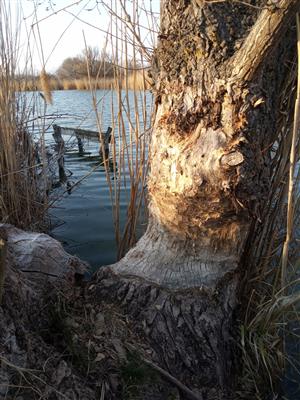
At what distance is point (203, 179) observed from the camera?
142 cm

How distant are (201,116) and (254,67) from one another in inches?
9.6

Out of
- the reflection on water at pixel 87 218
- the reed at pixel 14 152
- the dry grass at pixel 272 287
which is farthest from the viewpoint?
the reflection on water at pixel 87 218

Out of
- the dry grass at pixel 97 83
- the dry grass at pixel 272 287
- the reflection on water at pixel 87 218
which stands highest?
the dry grass at pixel 97 83

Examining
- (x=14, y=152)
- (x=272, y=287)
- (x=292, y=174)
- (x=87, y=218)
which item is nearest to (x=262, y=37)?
(x=292, y=174)

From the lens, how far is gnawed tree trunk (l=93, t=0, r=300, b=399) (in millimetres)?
1351

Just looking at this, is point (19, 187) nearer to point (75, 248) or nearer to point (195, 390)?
point (75, 248)

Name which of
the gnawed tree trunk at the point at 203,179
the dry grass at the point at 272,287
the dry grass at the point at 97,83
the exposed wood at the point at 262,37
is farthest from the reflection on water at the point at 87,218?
the exposed wood at the point at 262,37

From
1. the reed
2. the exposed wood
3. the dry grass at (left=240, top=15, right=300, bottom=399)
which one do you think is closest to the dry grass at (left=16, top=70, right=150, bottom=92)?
the reed

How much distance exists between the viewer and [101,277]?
1.64 m

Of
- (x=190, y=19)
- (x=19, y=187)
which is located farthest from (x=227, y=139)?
(x=19, y=187)

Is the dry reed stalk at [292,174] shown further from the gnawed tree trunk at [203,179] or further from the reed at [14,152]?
the reed at [14,152]

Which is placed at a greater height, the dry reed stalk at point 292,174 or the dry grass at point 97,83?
the dry grass at point 97,83

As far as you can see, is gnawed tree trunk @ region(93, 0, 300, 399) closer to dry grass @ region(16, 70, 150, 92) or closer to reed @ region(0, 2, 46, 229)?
dry grass @ region(16, 70, 150, 92)

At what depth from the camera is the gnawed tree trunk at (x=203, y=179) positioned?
4.43 feet
